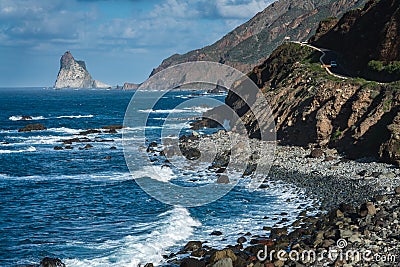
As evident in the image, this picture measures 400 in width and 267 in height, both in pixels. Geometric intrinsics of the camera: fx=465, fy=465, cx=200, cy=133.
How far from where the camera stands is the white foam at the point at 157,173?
35.8 m

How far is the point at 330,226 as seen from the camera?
2059 cm

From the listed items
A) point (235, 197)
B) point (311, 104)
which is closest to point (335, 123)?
point (311, 104)

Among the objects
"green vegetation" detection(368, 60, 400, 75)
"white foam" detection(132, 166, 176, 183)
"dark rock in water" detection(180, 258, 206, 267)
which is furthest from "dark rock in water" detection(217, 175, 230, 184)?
"green vegetation" detection(368, 60, 400, 75)

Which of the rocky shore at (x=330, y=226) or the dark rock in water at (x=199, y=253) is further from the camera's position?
the dark rock in water at (x=199, y=253)

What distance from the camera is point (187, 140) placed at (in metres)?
50.4

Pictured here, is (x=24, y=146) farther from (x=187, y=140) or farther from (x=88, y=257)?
(x=88, y=257)

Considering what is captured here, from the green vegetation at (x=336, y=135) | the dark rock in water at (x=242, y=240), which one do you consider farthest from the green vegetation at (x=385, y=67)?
the dark rock in water at (x=242, y=240)

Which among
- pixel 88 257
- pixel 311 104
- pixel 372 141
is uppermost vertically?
pixel 311 104

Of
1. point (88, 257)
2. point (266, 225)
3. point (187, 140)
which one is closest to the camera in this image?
point (88, 257)

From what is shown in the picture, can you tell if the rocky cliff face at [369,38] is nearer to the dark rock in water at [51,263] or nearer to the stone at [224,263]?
the stone at [224,263]

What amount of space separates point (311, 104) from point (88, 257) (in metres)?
27.4

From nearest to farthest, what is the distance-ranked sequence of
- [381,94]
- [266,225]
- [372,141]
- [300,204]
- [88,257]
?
[88,257], [266,225], [300,204], [372,141], [381,94]

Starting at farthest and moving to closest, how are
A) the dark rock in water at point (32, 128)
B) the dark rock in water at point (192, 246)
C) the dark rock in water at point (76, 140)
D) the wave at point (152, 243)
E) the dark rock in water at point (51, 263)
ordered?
the dark rock in water at point (32, 128), the dark rock in water at point (76, 140), the dark rock in water at point (192, 246), the wave at point (152, 243), the dark rock in water at point (51, 263)

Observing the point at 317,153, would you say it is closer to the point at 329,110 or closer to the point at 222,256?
the point at 329,110
